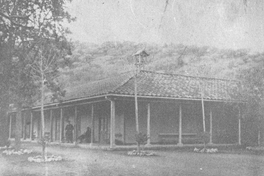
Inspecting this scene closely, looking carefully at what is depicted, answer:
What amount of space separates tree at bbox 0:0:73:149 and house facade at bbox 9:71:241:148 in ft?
10.5

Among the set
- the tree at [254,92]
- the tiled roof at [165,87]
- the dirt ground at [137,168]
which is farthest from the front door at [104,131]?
the dirt ground at [137,168]

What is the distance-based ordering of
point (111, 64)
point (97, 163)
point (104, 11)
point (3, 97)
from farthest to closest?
1. point (111, 64)
2. point (3, 97)
3. point (104, 11)
4. point (97, 163)

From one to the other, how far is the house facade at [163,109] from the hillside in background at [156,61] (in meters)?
1.30

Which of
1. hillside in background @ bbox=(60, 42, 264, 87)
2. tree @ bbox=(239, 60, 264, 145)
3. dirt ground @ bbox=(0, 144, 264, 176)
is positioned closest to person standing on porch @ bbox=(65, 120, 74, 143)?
hillside in background @ bbox=(60, 42, 264, 87)

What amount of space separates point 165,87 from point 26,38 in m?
7.61

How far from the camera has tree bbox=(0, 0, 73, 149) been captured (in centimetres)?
1291

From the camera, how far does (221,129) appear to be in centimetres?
2027

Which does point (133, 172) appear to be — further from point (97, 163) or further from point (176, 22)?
point (176, 22)

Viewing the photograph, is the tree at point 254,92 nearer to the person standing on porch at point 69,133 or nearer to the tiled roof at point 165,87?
the tiled roof at point 165,87

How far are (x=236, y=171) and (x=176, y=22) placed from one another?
5.56 metres

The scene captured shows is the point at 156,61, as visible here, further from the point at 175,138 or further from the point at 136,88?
the point at 136,88

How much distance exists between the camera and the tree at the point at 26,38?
508 inches

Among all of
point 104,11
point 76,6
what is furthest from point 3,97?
point 104,11

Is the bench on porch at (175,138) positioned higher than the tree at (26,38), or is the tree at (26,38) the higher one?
the tree at (26,38)
